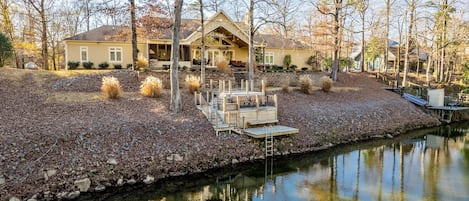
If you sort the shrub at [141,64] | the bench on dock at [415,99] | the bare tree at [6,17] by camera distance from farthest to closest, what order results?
the bare tree at [6,17] → the bench on dock at [415,99] → the shrub at [141,64]

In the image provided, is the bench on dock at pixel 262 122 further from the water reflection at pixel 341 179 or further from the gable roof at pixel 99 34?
the gable roof at pixel 99 34

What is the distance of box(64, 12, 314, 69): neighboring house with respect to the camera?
22.3 m

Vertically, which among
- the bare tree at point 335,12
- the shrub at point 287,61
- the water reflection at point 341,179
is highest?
the bare tree at point 335,12

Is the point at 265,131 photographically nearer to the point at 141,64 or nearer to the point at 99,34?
the point at 141,64

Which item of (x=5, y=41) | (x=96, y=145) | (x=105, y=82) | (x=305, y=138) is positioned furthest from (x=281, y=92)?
(x=5, y=41)

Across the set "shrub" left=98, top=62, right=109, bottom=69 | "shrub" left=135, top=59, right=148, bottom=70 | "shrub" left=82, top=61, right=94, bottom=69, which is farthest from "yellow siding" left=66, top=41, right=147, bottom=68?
"shrub" left=135, top=59, right=148, bottom=70

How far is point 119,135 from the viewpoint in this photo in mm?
10641

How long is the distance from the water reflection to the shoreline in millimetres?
744

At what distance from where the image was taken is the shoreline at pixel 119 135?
8.70m

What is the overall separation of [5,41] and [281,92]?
16.6 meters

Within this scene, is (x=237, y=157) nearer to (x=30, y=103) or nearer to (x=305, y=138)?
(x=305, y=138)

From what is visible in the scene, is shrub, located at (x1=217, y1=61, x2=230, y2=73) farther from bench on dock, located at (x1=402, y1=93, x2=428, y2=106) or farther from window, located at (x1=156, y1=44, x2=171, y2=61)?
bench on dock, located at (x1=402, y1=93, x2=428, y2=106)

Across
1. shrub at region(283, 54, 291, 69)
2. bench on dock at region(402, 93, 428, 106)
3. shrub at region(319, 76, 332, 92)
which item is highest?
shrub at region(283, 54, 291, 69)

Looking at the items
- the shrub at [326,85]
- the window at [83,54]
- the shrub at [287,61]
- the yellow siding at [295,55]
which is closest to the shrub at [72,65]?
the window at [83,54]
